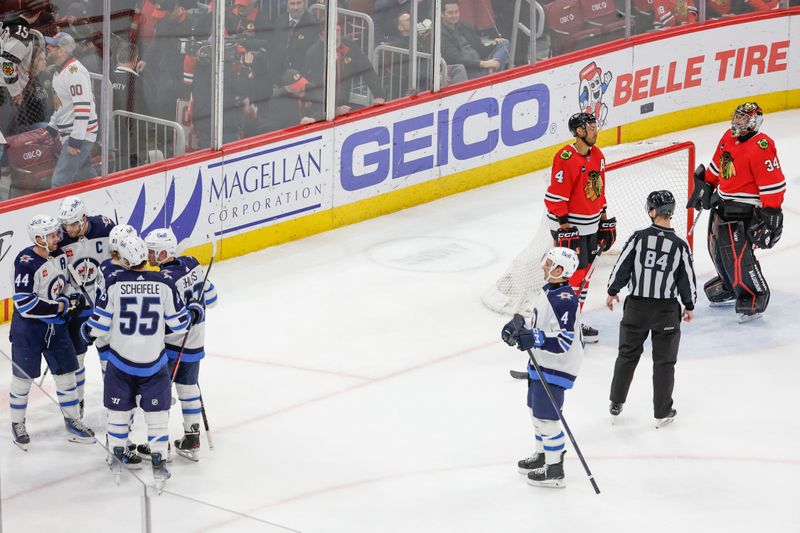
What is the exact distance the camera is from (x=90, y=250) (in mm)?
7594

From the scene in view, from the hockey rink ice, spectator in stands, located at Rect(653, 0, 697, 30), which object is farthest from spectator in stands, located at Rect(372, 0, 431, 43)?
spectator in stands, located at Rect(653, 0, 697, 30)

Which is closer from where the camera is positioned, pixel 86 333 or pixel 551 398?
pixel 551 398

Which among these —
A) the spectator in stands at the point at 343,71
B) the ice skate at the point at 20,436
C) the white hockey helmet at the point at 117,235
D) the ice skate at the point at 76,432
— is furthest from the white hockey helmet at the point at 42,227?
the spectator in stands at the point at 343,71

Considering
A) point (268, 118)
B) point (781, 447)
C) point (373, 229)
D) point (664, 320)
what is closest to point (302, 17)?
point (268, 118)

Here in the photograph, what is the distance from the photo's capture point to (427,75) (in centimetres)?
1188

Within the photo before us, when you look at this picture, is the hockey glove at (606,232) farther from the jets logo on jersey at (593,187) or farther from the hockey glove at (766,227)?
the hockey glove at (766,227)

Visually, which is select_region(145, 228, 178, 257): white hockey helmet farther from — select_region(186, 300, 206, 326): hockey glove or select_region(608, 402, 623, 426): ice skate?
select_region(608, 402, 623, 426): ice skate

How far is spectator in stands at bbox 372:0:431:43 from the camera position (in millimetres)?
11438

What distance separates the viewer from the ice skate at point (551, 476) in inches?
272

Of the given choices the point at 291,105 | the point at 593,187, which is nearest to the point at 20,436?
the point at 593,187

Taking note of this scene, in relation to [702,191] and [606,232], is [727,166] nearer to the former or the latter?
[702,191]

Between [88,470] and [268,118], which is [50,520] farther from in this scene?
[268,118]

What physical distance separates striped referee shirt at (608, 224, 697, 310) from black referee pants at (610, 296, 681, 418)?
0.22 ft

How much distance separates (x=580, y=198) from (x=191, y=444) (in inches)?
113
